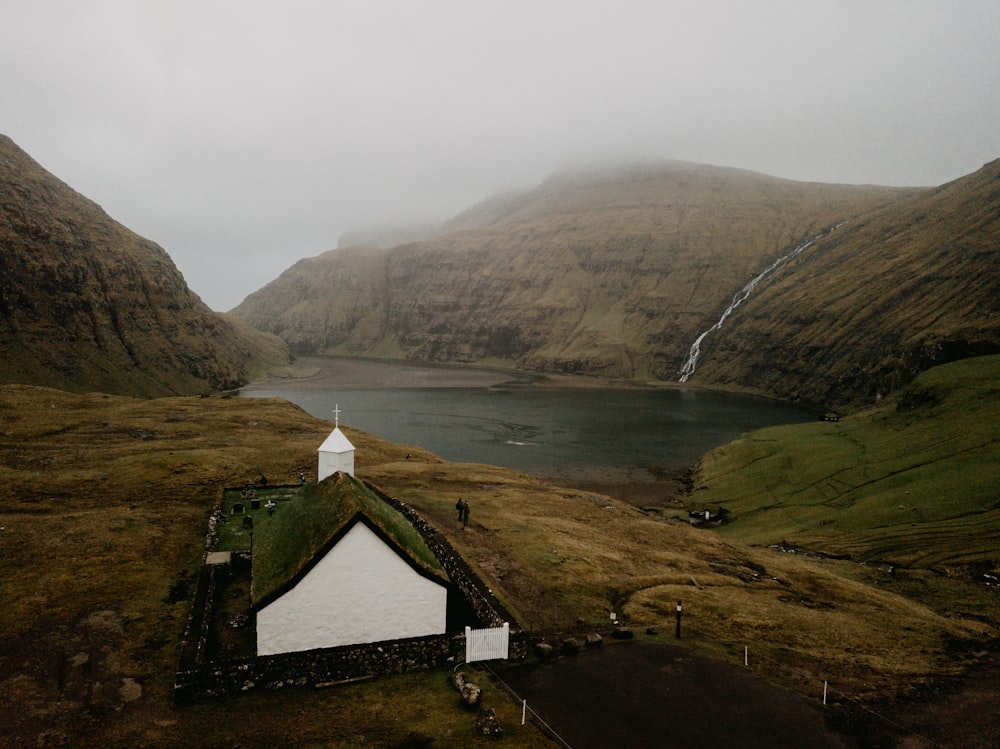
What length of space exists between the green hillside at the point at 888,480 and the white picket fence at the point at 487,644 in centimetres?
3422

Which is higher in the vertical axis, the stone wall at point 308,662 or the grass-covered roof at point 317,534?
the grass-covered roof at point 317,534

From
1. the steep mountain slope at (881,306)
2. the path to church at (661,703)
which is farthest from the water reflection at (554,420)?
the path to church at (661,703)

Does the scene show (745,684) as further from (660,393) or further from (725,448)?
(660,393)

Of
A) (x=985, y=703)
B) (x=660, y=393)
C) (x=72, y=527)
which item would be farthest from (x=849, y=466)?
(x=660, y=393)

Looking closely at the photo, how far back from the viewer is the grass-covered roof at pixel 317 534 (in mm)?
20203

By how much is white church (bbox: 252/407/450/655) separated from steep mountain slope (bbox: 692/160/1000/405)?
9161 centimetres

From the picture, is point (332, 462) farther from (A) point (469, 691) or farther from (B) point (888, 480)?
(B) point (888, 480)

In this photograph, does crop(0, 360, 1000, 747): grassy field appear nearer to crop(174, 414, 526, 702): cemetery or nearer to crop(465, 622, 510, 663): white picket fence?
crop(174, 414, 526, 702): cemetery

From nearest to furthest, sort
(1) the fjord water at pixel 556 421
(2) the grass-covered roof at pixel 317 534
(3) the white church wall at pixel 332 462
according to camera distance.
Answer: (2) the grass-covered roof at pixel 317 534 < (3) the white church wall at pixel 332 462 < (1) the fjord water at pixel 556 421

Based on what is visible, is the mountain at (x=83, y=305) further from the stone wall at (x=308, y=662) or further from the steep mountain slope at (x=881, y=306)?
the steep mountain slope at (x=881, y=306)

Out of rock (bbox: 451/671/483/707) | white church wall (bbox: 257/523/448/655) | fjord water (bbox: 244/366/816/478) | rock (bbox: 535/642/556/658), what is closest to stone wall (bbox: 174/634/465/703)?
white church wall (bbox: 257/523/448/655)

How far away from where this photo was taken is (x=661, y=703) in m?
18.6

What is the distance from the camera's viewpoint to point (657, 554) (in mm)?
36344

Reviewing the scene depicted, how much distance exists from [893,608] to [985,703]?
11.3m
